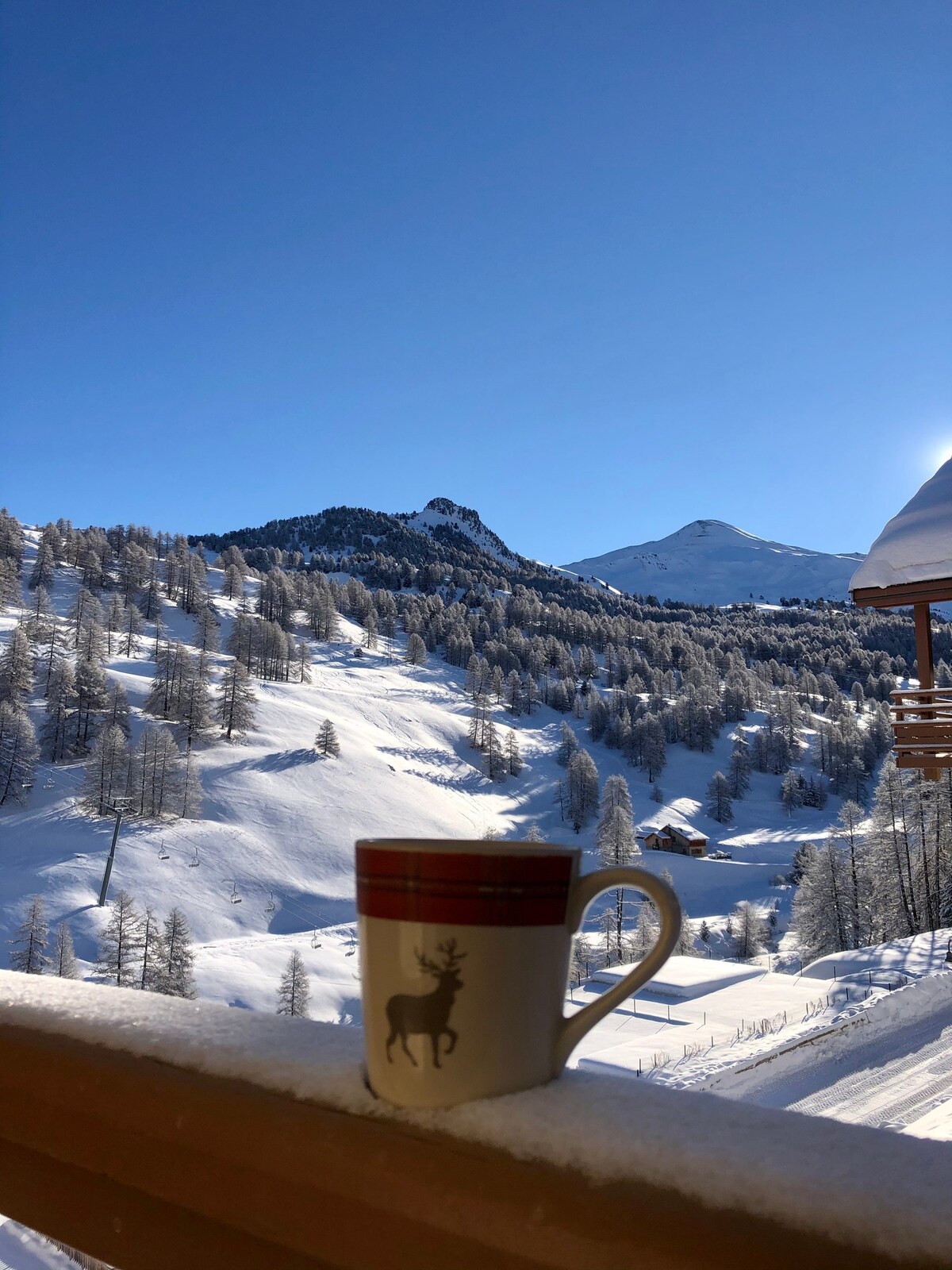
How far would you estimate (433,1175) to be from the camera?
444 mm

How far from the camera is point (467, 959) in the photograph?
1.57ft

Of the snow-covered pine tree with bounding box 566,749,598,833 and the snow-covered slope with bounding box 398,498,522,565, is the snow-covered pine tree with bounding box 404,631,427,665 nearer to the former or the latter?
the snow-covered pine tree with bounding box 566,749,598,833

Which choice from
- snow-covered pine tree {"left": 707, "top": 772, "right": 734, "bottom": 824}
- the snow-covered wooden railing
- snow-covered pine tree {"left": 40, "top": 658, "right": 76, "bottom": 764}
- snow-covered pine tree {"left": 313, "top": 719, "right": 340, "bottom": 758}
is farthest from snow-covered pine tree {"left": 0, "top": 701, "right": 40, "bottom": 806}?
snow-covered pine tree {"left": 707, "top": 772, "right": 734, "bottom": 824}

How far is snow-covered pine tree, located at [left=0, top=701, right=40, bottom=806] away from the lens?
3241 cm

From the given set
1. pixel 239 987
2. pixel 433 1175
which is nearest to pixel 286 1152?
pixel 433 1175

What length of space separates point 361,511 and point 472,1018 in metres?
170

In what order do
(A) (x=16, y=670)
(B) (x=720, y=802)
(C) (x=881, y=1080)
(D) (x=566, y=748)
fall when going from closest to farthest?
(C) (x=881, y=1080) → (A) (x=16, y=670) → (B) (x=720, y=802) → (D) (x=566, y=748)

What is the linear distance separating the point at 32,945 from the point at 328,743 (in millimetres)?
21270

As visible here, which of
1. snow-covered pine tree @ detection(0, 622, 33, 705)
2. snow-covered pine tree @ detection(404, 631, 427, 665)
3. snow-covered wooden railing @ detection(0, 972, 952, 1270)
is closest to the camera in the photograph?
snow-covered wooden railing @ detection(0, 972, 952, 1270)

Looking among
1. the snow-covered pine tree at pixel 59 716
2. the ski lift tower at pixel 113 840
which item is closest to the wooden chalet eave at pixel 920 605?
the ski lift tower at pixel 113 840

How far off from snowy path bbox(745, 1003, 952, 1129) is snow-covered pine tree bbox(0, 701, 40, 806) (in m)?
34.1

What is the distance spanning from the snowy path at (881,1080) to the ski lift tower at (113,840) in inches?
928

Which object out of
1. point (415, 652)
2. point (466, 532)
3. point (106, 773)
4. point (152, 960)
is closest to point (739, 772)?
point (415, 652)

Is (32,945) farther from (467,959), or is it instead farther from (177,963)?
(467,959)
